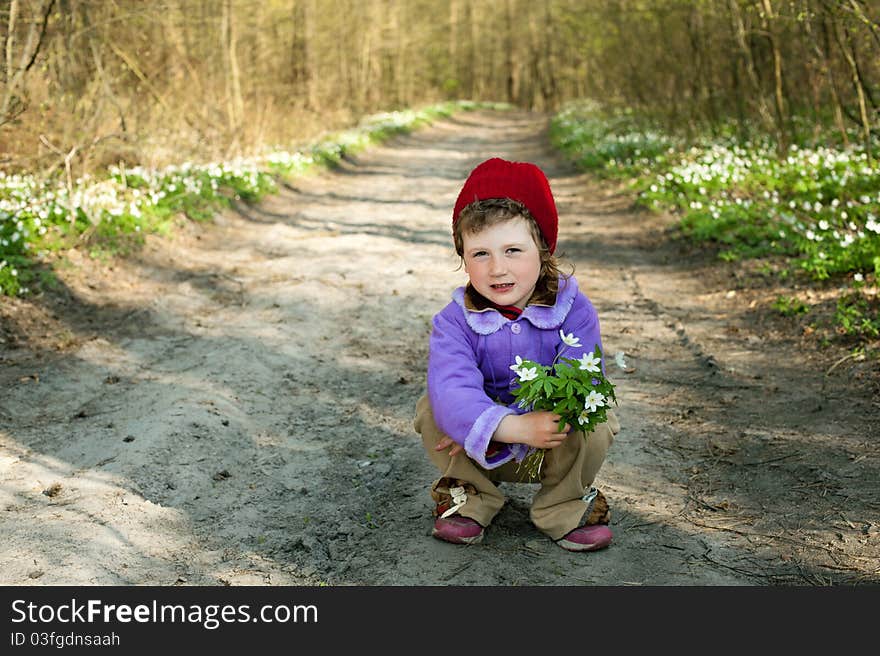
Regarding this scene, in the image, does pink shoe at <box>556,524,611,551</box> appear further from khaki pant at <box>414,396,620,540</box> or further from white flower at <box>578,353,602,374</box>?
white flower at <box>578,353,602,374</box>

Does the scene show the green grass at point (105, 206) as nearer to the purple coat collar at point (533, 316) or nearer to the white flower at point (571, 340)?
the purple coat collar at point (533, 316)

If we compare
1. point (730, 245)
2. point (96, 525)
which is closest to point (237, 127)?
point (730, 245)

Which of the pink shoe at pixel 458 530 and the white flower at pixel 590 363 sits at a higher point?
Result: the white flower at pixel 590 363

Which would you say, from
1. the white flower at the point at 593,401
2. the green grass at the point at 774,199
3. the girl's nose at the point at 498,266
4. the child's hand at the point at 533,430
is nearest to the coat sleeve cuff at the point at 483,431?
the child's hand at the point at 533,430

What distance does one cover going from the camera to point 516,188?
321 cm

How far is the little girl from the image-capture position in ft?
10.4

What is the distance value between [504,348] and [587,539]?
0.81 m

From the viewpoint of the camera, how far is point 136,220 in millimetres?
8875

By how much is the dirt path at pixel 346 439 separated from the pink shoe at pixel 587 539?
0.19 feet

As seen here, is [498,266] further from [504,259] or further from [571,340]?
[571,340]

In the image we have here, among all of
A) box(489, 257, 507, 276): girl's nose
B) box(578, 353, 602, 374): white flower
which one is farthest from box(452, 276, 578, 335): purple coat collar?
box(578, 353, 602, 374): white flower

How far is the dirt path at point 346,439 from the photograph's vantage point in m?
3.18

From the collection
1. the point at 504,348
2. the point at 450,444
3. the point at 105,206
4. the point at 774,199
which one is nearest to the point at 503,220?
the point at 504,348
